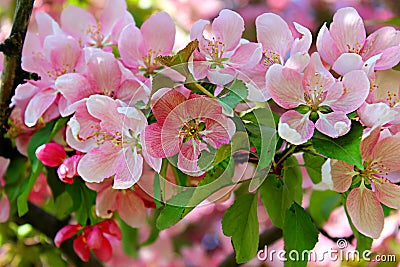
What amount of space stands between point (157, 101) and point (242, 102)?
0.28ft

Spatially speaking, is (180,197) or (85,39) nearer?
(180,197)

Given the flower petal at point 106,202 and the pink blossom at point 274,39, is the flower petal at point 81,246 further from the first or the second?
the pink blossom at point 274,39

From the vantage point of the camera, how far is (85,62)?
2.33ft

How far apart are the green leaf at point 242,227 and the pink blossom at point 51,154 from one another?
0.65ft

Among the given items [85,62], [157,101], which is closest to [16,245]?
[85,62]

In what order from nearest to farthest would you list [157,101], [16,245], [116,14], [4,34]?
1. [157,101]
2. [116,14]
3. [16,245]
4. [4,34]

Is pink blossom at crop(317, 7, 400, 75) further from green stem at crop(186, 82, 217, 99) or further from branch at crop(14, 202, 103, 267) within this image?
branch at crop(14, 202, 103, 267)

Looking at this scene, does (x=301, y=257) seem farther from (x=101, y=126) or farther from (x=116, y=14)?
(x=116, y=14)

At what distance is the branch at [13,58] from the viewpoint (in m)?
0.65

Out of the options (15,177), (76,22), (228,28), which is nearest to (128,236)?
(15,177)

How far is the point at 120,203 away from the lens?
76 cm

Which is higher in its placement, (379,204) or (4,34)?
(379,204)

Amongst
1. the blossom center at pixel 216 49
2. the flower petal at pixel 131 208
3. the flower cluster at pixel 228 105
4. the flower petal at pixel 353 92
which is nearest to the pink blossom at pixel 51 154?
the flower cluster at pixel 228 105

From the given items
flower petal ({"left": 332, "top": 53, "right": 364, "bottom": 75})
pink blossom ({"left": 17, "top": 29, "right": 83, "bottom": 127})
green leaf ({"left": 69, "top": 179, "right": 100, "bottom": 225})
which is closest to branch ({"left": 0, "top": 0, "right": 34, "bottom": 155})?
pink blossom ({"left": 17, "top": 29, "right": 83, "bottom": 127})
